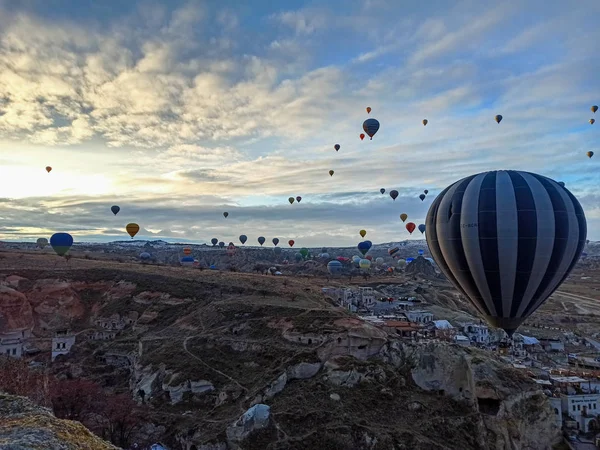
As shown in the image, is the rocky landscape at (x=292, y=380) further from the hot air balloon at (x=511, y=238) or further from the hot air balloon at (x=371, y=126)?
the hot air balloon at (x=371, y=126)

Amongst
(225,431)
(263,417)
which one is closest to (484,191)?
(263,417)

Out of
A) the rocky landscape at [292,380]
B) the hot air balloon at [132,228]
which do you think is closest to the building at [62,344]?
the rocky landscape at [292,380]

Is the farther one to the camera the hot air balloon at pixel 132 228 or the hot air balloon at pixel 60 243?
the hot air balloon at pixel 132 228

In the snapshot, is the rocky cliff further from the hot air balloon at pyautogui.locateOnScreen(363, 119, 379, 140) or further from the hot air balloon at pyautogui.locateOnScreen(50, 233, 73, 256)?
the hot air balloon at pyautogui.locateOnScreen(50, 233, 73, 256)

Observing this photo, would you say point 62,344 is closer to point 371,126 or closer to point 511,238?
point 371,126

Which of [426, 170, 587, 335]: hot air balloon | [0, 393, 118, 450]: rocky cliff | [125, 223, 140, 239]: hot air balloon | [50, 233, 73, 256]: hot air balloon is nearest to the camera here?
[0, 393, 118, 450]: rocky cliff

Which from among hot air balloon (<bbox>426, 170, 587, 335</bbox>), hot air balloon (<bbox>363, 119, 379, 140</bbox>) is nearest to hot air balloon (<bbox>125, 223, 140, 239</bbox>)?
hot air balloon (<bbox>363, 119, 379, 140</bbox>)

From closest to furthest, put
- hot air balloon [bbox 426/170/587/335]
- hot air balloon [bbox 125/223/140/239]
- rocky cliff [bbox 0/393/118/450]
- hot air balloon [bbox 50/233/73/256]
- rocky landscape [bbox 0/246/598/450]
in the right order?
rocky cliff [bbox 0/393/118/450] < hot air balloon [bbox 426/170/587/335] < rocky landscape [bbox 0/246/598/450] < hot air balloon [bbox 50/233/73/256] < hot air balloon [bbox 125/223/140/239]
